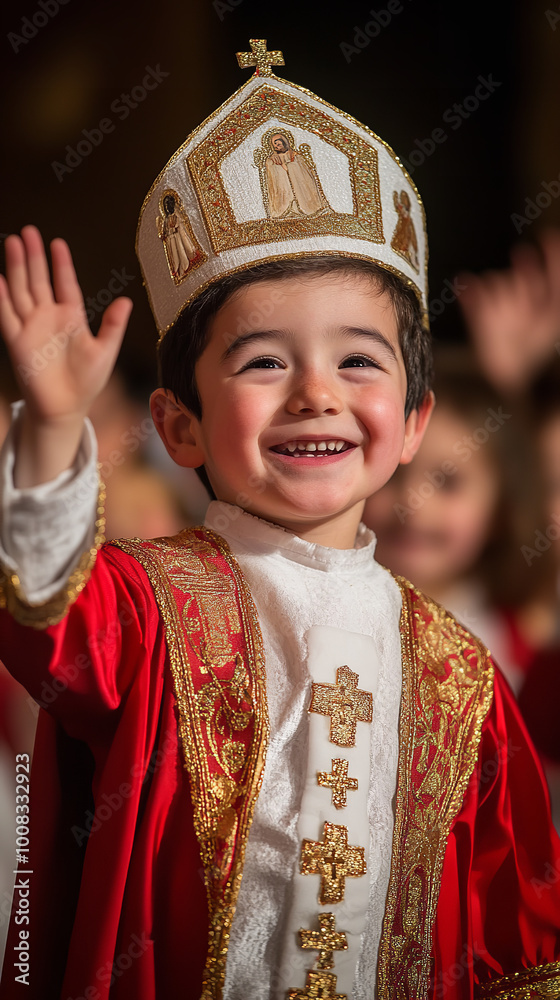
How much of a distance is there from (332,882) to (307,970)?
10 cm

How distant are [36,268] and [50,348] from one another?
7cm

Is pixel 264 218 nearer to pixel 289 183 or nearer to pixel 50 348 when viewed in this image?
pixel 289 183

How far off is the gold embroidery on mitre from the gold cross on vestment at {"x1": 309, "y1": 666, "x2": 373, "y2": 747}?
0.53 meters

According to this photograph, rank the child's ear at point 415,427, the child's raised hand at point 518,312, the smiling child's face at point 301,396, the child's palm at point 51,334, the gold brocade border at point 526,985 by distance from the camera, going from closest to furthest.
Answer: the child's palm at point 51,334 < the smiling child's face at point 301,396 < the gold brocade border at point 526,985 < the child's ear at point 415,427 < the child's raised hand at point 518,312

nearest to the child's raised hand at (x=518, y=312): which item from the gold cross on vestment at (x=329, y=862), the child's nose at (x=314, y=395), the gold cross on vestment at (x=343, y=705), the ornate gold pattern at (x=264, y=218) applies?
the ornate gold pattern at (x=264, y=218)

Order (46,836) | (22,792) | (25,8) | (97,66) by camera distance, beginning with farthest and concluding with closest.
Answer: (97,66), (25,8), (22,792), (46,836)

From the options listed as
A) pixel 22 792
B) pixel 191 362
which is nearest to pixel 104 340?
pixel 191 362

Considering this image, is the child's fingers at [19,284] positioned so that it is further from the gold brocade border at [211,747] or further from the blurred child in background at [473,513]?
the blurred child in background at [473,513]

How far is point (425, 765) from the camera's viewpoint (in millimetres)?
1254

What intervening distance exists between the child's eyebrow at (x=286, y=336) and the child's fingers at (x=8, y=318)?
13.6 inches

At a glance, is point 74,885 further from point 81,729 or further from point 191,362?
point 191,362

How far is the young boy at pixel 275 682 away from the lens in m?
1.10

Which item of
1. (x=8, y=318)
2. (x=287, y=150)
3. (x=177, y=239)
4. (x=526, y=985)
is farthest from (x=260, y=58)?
(x=526, y=985)

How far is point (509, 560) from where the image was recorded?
95.8 inches
